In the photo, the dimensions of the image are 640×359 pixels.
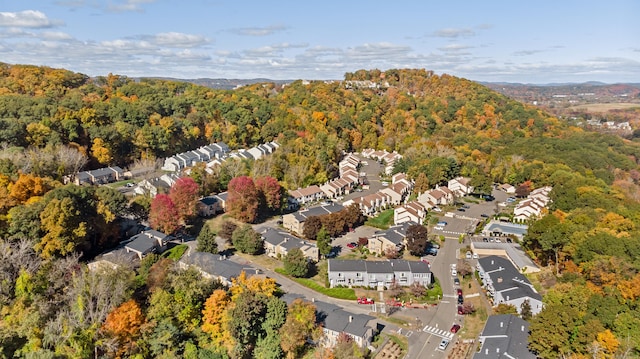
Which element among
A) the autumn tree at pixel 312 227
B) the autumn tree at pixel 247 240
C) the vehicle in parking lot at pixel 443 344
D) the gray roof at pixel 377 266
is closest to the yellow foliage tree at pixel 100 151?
the autumn tree at pixel 247 240

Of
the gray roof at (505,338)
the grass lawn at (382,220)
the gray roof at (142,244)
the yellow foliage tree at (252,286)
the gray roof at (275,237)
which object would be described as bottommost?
the gray roof at (505,338)

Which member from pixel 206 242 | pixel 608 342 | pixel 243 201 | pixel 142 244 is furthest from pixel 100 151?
pixel 608 342

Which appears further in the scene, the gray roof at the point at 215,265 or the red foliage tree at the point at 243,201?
the red foliage tree at the point at 243,201

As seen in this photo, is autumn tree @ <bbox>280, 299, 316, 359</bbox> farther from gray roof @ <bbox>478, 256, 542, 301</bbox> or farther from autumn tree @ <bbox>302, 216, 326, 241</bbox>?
gray roof @ <bbox>478, 256, 542, 301</bbox>

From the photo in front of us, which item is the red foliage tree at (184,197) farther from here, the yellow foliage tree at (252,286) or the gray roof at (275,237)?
the yellow foliage tree at (252,286)

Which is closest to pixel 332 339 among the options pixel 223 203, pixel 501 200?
pixel 223 203

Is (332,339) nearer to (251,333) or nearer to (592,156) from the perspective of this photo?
(251,333)

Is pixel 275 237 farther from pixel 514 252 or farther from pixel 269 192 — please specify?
pixel 514 252
